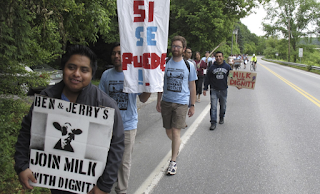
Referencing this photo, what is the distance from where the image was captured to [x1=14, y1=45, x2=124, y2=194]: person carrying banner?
2.03m

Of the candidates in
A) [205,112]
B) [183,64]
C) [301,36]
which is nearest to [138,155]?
[183,64]

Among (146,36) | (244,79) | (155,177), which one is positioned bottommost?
(155,177)

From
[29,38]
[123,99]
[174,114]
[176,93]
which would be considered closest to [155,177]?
[174,114]

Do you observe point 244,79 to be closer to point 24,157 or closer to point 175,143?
point 175,143

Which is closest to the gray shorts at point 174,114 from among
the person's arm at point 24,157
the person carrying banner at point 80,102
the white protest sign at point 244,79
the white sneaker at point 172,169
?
the white sneaker at point 172,169

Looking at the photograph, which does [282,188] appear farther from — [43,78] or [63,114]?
[43,78]

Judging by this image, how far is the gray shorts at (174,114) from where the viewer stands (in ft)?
15.3

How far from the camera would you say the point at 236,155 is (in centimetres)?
531

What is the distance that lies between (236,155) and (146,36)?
132 inches

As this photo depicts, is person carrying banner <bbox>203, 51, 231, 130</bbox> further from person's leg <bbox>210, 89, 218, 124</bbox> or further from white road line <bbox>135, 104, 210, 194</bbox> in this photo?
white road line <bbox>135, 104, 210, 194</bbox>

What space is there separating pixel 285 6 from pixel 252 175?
72.0m

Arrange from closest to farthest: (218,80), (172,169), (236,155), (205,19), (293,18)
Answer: (172,169) → (236,155) → (218,80) → (205,19) → (293,18)

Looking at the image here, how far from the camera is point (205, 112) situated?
9.30 m

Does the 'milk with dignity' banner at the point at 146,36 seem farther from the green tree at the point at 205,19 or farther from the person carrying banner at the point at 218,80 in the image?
the green tree at the point at 205,19
